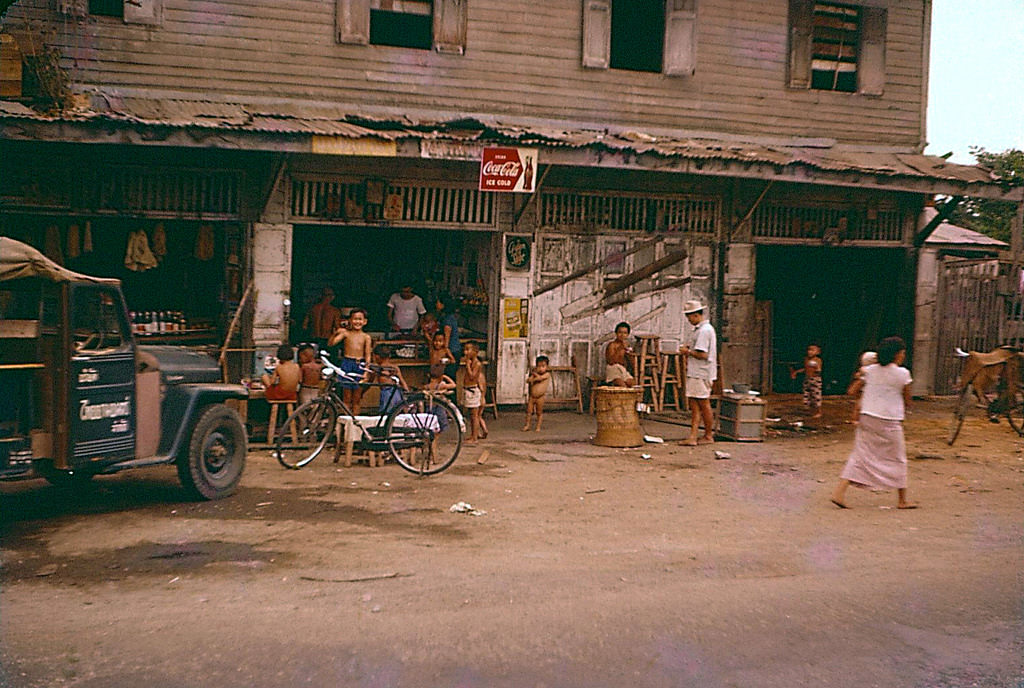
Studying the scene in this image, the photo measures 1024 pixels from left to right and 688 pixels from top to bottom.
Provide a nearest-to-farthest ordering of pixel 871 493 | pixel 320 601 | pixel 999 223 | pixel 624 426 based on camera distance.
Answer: pixel 320 601 → pixel 871 493 → pixel 624 426 → pixel 999 223

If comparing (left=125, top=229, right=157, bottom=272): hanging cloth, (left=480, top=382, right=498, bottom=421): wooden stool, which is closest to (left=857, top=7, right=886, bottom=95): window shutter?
(left=480, top=382, right=498, bottom=421): wooden stool

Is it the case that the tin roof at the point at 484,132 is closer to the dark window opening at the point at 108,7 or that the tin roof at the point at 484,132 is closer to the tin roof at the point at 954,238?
the dark window opening at the point at 108,7

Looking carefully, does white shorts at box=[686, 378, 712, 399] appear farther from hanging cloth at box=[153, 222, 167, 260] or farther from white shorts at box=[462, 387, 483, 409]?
hanging cloth at box=[153, 222, 167, 260]

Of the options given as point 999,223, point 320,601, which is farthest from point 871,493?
point 999,223

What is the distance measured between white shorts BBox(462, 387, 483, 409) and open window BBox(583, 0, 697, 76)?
617 cm

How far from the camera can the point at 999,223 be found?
2856 centimetres

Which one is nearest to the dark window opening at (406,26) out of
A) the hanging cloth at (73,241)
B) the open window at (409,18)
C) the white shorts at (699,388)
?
the open window at (409,18)

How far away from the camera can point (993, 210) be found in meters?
30.0

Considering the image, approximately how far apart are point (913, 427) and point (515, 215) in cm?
713

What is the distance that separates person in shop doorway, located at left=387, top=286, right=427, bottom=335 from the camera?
1622 centimetres

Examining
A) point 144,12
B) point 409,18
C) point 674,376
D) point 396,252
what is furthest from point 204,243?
point 674,376

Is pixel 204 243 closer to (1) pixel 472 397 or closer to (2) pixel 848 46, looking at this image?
(1) pixel 472 397

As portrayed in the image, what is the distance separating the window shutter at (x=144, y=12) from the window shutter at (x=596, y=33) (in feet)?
21.6

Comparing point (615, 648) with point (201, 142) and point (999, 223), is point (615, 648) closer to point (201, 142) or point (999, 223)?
point (201, 142)
